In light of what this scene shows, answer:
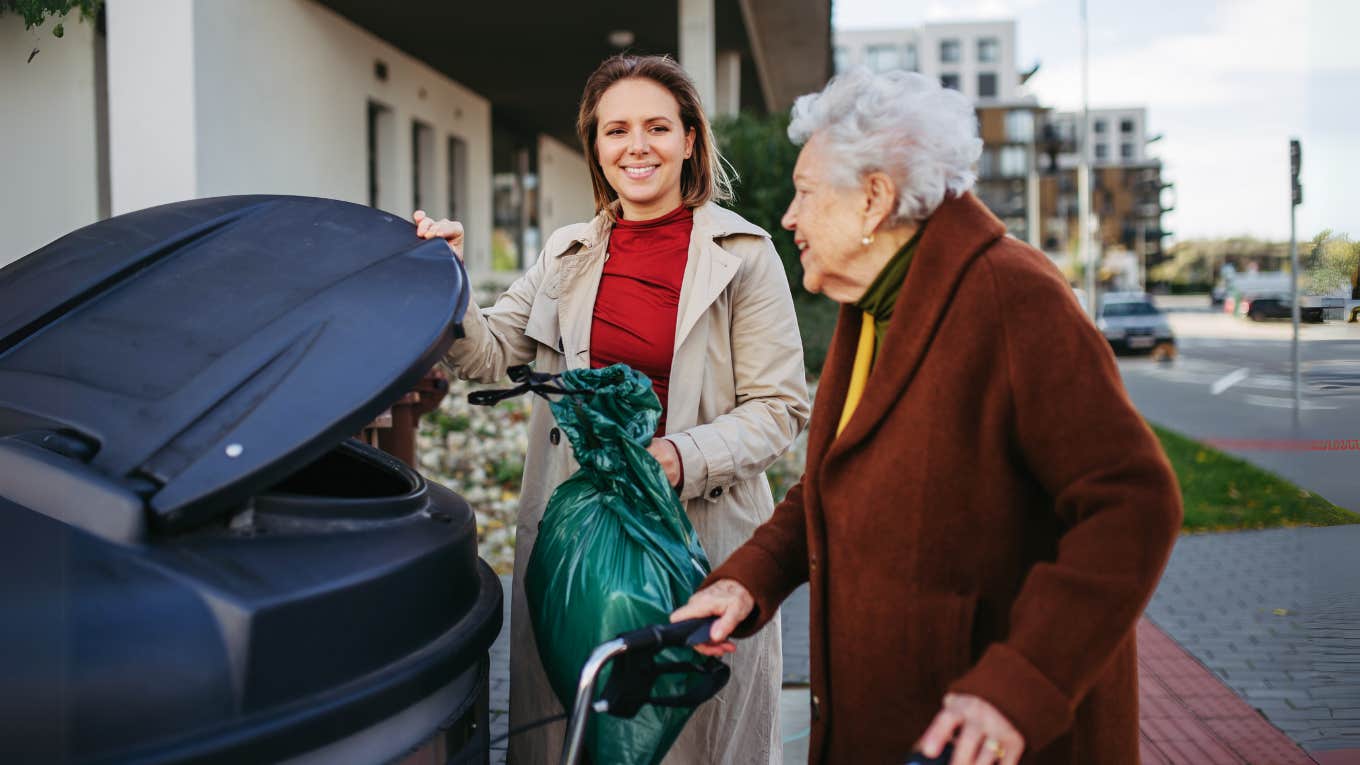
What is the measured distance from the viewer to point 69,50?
3.32 m

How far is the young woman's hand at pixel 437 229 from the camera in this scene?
2.06 meters

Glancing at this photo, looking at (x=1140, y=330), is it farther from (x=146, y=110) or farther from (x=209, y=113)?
(x=146, y=110)

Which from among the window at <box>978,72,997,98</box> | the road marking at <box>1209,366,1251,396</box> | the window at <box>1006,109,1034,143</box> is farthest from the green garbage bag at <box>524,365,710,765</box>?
the window at <box>978,72,997,98</box>

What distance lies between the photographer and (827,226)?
1.65 metres

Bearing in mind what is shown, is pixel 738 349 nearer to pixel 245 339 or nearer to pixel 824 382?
pixel 824 382

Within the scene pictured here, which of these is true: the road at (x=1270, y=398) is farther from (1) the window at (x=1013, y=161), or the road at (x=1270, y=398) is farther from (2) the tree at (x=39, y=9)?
(1) the window at (x=1013, y=161)

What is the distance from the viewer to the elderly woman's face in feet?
5.32

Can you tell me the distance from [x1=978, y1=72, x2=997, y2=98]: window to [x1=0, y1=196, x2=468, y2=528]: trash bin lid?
298 feet

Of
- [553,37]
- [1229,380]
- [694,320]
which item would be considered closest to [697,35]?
[553,37]

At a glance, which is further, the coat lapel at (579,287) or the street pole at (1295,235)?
the street pole at (1295,235)

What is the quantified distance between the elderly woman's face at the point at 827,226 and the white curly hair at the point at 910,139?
3 cm

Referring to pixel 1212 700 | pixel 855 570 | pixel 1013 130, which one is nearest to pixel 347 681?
pixel 855 570

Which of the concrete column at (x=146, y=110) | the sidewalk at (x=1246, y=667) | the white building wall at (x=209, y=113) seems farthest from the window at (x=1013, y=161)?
the concrete column at (x=146, y=110)

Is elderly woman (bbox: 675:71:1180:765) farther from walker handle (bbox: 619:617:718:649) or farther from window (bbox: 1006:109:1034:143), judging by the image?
window (bbox: 1006:109:1034:143)
